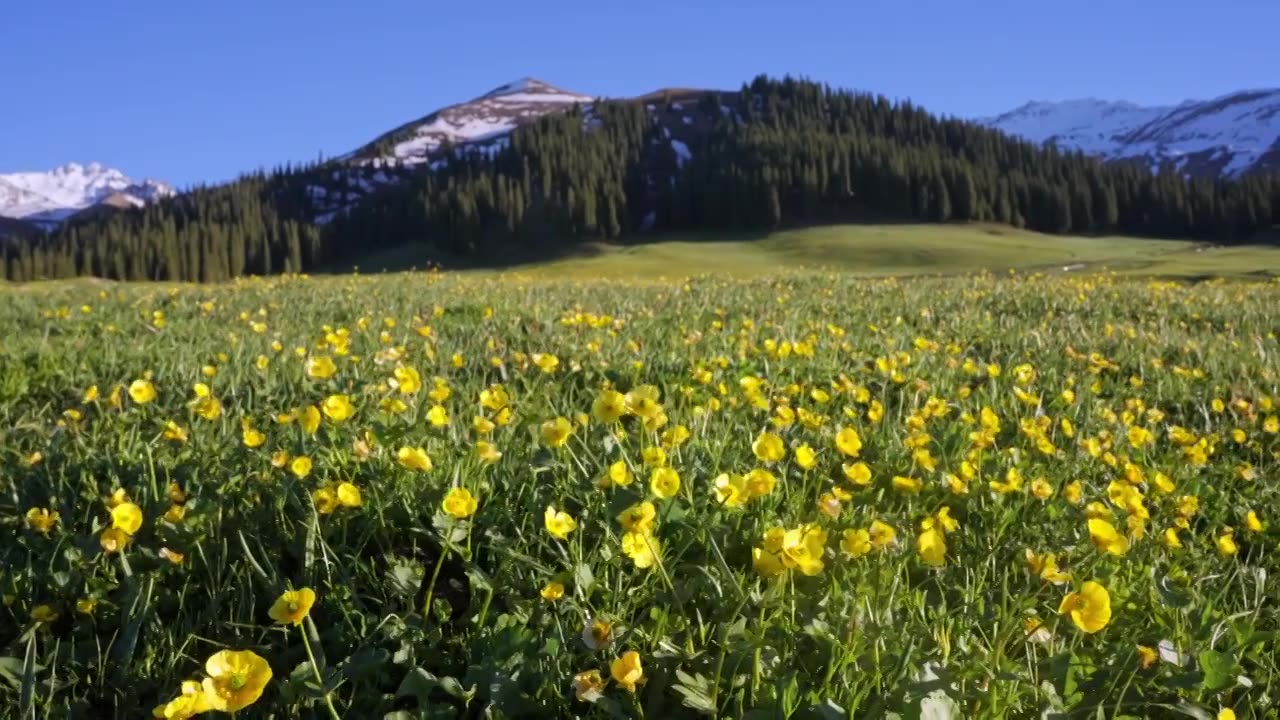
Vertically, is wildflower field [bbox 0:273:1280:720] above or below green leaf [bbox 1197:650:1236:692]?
above

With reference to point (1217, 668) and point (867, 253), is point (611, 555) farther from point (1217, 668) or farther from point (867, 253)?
point (867, 253)

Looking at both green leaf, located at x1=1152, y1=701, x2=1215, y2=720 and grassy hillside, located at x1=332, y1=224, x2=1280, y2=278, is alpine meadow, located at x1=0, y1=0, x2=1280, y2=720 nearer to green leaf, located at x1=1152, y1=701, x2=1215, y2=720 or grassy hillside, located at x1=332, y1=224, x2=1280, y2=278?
green leaf, located at x1=1152, y1=701, x2=1215, y2=720

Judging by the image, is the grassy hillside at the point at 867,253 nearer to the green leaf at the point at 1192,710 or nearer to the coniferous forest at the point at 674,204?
the coniferous forest at the point at 674,204

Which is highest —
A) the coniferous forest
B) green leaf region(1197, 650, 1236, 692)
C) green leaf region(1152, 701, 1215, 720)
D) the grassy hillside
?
the coniferous forest

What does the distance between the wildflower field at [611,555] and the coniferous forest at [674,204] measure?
9227 centimetres

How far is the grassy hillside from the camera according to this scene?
58.6 metres

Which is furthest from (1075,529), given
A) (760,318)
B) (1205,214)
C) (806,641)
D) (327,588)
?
(1205,214)

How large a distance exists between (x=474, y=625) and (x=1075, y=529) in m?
2.20

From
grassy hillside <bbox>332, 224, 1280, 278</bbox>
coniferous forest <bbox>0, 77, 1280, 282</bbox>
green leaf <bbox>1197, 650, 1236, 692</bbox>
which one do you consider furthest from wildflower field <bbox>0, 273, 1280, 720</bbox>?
coniferous forest <bbox>0, 77, 1280, 282</bbox>

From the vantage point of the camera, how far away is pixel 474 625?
231 centimetres

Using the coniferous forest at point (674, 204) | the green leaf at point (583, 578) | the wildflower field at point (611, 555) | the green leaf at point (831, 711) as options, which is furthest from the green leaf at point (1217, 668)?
the coniferous forest at point (674, 204)

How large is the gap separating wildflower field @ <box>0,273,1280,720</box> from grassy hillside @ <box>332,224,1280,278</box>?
46.7 m

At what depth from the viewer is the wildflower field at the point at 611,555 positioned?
6.73 feet

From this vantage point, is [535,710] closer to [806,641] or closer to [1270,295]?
[806,641]
